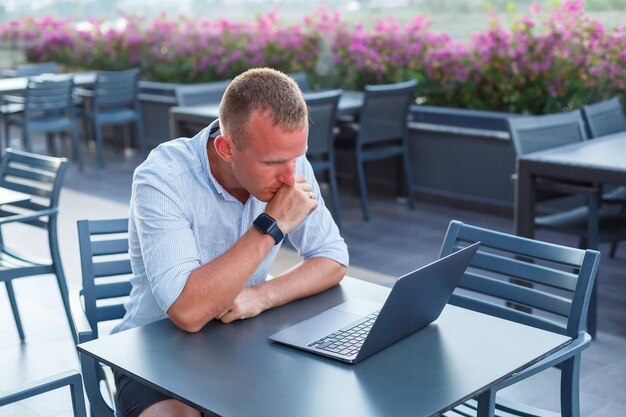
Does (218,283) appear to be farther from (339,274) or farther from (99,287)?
(99,287)

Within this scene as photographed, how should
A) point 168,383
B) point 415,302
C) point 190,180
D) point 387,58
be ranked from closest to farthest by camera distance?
1. point 168,383
2. point 415,302
3. point 190,180
4. point 387,58

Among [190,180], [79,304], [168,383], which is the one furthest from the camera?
[79,304]

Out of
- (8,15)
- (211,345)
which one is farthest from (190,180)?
(8,15)

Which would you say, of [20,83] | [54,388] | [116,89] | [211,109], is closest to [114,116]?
[116,89]

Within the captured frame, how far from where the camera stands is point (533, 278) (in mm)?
2213

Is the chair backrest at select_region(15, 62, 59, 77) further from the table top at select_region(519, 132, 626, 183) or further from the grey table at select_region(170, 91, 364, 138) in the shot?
the table top at select_region(519, 132, 626, 183)

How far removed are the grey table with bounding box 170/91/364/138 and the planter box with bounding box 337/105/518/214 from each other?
0.59 m

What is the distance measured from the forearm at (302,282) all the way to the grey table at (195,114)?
3489 mm

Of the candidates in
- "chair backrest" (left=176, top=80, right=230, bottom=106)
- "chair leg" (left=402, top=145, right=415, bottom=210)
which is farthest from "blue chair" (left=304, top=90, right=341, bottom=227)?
"chair backrest" (left=176, top=80, right=230, bottom=106)

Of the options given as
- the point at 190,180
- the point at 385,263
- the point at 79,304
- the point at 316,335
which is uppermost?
the point at 190,180

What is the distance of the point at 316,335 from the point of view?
5.76 feet

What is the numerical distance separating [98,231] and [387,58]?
4.71 meters

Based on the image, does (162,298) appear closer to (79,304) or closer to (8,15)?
(79,304)

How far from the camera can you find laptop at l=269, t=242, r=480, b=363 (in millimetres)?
1603
